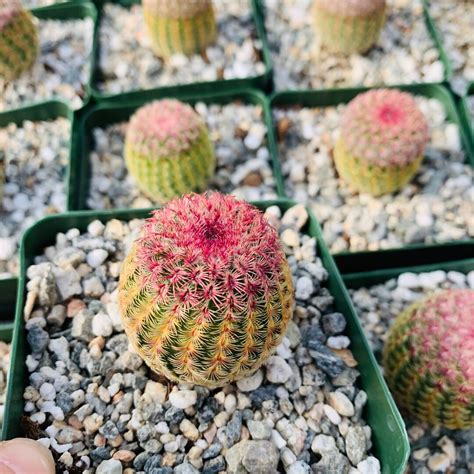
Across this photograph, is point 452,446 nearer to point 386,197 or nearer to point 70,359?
point 386,197

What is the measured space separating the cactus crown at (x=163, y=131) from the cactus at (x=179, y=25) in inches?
24.1

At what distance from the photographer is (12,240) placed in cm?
198

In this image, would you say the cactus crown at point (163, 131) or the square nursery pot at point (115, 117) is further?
the square nursery pot at point (115, 117)

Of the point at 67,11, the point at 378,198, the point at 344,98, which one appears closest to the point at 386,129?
the point at 378,198

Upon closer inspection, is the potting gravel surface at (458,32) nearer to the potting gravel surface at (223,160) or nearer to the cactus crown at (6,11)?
the potting gravel surface at (223,160)

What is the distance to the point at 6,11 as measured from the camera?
2230 millimetres

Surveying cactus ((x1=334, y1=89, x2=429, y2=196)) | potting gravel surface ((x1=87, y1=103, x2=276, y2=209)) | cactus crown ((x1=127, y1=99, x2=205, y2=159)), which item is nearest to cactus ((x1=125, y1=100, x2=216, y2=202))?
cactus crown ((x1=127, y1=99, x2=205, y2=159))

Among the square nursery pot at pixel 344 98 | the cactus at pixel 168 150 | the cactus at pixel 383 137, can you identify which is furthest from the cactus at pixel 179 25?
the cactus at pixel 383 137

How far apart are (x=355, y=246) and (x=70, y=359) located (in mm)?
1028

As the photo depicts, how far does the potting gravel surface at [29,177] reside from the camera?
2035mm

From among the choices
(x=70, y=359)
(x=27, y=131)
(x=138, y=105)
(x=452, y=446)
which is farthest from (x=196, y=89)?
(x=452, y=446)

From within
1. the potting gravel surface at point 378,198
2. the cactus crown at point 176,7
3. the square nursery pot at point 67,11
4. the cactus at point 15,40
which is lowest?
the potting gravel surface at point 378,198

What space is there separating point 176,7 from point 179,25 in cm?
9

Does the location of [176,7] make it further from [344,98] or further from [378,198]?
[378,198]
